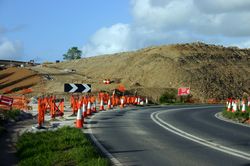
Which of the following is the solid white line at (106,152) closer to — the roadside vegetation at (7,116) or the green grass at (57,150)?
the green grass at (57,150)

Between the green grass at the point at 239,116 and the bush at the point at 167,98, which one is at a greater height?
the bush at the point at 167,98

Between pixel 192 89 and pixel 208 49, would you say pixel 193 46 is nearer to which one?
pixel 208 49

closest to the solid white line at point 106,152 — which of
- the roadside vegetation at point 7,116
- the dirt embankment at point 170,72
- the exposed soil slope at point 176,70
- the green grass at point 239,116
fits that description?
the roadside vegetation at point 7,116

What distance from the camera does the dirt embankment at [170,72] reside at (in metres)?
67.7

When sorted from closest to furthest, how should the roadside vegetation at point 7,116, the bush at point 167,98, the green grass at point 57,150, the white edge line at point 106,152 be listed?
the green grass at point 57,150 → the white edge line at point 106,152 → the roadside vegetation at point 7,116 → the bush at point 167,98

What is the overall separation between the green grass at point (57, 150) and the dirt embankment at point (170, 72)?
1635 inches

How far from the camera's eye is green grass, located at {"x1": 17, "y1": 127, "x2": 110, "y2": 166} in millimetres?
10828

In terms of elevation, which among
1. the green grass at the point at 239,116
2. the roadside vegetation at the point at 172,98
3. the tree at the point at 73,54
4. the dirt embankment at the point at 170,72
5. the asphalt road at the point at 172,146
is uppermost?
the tree at the point at 73,54

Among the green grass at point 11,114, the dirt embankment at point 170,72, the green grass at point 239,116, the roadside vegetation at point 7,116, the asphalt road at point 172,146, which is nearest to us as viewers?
the asphalt road at point 172,146

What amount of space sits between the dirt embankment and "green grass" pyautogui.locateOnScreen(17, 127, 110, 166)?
136 ft

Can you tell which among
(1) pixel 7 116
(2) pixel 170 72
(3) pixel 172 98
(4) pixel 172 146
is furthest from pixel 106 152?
(2) pixel 170 72

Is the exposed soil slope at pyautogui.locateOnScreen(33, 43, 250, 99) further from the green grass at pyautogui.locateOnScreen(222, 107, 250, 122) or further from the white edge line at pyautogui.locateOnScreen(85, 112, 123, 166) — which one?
the white edge line at pyautogui.locateOnScreen(85, 112, 123, 166)

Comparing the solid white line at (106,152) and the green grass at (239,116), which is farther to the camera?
the green grass at (239,116)

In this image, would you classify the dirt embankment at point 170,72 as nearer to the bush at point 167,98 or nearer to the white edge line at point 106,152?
the bush at point 167,98
